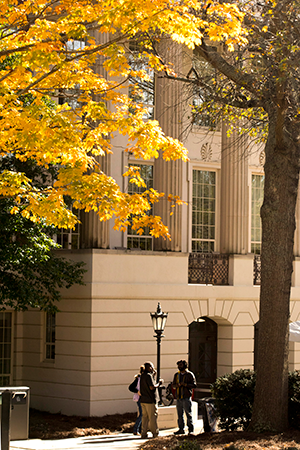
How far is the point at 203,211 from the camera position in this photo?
2467cm

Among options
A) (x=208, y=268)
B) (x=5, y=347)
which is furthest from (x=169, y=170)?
(x=5, y=347)

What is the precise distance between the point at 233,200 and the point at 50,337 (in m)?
7.89

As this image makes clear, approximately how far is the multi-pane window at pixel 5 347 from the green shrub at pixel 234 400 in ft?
33.2

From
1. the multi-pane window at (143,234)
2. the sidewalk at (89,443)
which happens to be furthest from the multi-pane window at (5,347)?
the sidewalk at (89,443)

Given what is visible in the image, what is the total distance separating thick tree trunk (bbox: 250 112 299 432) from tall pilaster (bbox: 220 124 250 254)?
996 centimetres

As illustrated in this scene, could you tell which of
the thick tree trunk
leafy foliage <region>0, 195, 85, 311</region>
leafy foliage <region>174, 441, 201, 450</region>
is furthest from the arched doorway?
leafy foliage <region>174, 441, 201, 450</region>

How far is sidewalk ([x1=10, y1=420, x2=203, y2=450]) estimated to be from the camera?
1520cm

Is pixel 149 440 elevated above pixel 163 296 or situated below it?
below

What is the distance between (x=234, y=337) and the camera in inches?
910

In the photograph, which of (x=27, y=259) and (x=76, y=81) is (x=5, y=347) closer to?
(x=27, y=259)

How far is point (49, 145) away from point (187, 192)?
1301cm

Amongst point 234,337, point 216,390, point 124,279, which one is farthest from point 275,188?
point 234,337

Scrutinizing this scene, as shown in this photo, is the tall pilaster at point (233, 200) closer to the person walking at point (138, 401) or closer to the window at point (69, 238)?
the window at point (69, 238)

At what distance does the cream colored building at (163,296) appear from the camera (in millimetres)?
20719
